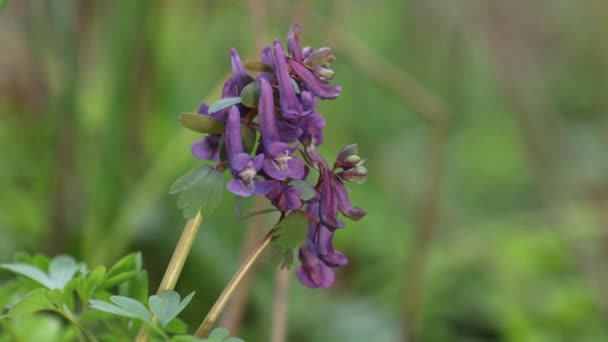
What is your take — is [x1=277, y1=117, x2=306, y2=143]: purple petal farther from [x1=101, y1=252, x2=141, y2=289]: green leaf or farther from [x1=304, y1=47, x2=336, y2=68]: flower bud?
[x1=101, y1=252, x2=141, y2=289]: green leaf

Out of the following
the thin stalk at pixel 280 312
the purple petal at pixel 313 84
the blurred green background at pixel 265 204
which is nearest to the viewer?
the purple petal at pixel 313 84

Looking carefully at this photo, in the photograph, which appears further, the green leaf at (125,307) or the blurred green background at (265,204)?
the blurred green background at (265,204)

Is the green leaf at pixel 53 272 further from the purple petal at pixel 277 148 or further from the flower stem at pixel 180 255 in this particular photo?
the purple petal at pixel 277 148

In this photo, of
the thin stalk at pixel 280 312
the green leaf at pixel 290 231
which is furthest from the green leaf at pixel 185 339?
the thin stalk at pixel 280 312

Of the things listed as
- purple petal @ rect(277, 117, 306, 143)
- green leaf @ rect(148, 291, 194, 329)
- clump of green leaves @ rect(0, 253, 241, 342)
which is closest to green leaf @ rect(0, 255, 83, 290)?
clump of green leaves @ rect(0, 253, 241, 342)

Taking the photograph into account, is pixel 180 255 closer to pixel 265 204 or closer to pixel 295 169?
pixel 295 169
